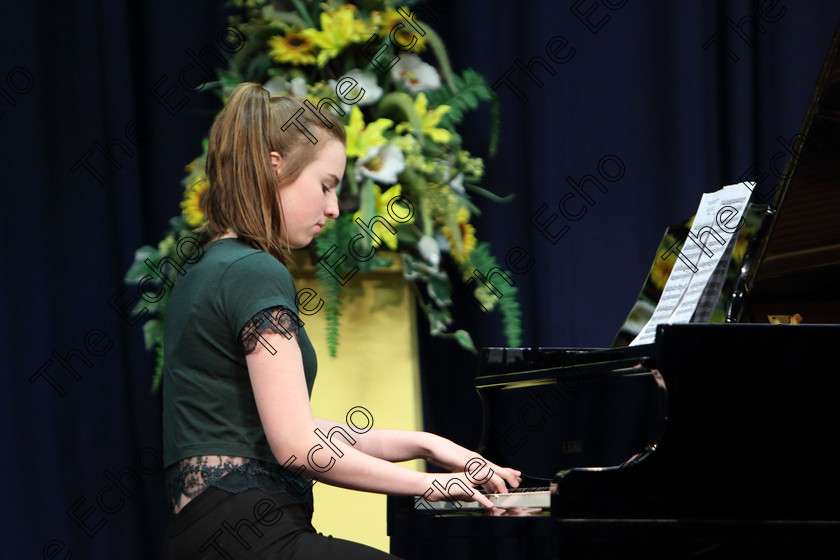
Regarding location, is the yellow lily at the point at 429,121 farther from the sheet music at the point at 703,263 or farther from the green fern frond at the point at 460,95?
the sheet music at the point at 703,263

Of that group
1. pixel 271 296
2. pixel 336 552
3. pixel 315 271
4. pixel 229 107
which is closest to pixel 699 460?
pixel 336 552

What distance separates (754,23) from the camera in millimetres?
3193

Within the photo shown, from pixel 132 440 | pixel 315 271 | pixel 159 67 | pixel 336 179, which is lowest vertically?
pixel 132 440

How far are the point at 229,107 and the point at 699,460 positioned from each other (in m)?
0.93

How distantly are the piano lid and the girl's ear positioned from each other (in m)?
0.86

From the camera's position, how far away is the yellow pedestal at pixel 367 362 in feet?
8.28

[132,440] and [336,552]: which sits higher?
[336,552]

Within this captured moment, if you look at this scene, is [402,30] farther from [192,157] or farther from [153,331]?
[153,331]

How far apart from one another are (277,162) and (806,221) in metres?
1.00

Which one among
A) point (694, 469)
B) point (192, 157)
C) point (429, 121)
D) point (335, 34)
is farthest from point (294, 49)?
point (694, 469)

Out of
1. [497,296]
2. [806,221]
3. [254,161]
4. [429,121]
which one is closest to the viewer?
[254,161]

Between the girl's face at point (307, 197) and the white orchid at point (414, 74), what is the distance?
1.05 m

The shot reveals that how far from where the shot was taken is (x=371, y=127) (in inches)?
95.1

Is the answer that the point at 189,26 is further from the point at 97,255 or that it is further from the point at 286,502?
the point at 286,502
